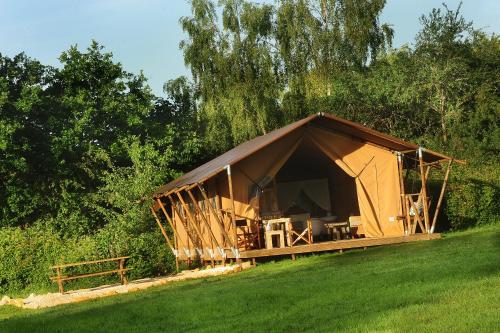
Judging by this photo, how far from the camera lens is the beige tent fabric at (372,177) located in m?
20.0

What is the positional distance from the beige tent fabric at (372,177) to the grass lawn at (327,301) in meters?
4.47

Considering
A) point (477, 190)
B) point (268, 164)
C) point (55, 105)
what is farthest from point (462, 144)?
point (55, 105)

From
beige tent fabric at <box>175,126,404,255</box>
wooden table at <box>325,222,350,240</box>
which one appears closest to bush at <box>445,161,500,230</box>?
beige tent fabric at <box>175,126,404,255</box>

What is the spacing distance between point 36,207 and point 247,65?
9.75 meters

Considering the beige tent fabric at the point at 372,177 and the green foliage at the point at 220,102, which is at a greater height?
the green foliage at the point at 220,102

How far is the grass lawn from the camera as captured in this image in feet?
26.3

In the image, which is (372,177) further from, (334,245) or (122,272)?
(122,272)

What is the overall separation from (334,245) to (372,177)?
2735 millimetres

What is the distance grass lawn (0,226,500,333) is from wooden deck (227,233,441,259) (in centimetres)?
188

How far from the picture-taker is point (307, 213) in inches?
906

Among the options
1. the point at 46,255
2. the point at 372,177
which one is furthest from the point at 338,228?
the point at 46,255

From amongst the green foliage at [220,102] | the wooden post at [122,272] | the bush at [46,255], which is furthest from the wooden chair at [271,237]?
the green foliage at [220,102]

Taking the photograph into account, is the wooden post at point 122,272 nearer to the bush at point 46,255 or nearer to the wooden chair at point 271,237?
the bush at point 46,255

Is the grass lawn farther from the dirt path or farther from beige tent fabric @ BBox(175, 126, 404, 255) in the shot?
beige tent fabric @ BBox(175, 126, 404, 255)
